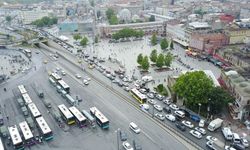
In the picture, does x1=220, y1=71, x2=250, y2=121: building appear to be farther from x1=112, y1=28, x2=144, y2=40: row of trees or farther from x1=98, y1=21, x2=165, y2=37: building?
x1=98, y1=21, x2=165, y2=37: building

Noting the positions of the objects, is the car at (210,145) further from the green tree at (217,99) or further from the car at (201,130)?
the green tree at (217,99)

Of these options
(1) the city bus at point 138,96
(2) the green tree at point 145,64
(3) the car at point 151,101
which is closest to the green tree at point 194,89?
(3) the car at point 151,101

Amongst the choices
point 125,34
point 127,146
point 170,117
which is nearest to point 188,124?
point 170,117

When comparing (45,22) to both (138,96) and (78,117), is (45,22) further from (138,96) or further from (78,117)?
(78,117)

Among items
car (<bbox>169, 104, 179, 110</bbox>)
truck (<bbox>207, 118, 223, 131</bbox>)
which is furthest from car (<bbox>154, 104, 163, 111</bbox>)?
truck (<bbox>207, 118, 223, 131</bbox>)

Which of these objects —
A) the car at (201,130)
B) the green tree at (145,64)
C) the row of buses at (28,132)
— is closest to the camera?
the row of buses at (28,132)

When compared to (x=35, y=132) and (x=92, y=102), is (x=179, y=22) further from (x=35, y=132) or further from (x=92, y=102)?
(x=35, y=132)
